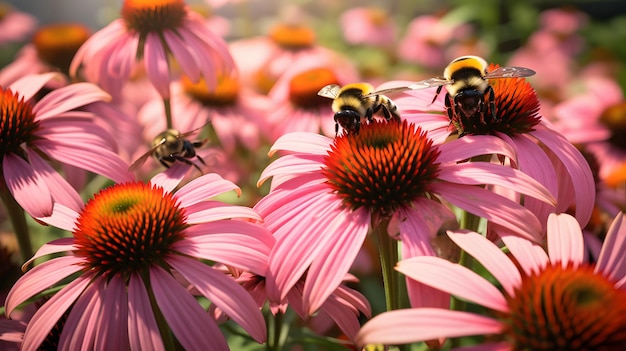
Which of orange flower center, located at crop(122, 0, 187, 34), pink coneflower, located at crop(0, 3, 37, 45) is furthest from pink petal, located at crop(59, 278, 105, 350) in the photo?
pink coneflower, located at crop(0, 3, 37, 45)

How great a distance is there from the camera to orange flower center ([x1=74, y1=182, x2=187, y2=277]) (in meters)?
0.89

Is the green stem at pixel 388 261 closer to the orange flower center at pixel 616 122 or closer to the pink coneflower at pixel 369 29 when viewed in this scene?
the orange flower center at pixel 616 122

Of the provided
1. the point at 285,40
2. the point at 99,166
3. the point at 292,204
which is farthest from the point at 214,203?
the point at 285,40

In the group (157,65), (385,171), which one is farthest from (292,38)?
(385,171)

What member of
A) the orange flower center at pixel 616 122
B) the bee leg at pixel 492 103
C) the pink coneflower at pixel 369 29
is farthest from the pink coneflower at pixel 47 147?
the pink coneflower at pixel 369 29

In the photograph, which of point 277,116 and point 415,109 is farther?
point 277,116

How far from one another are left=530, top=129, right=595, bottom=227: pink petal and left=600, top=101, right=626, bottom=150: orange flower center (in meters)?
1.26

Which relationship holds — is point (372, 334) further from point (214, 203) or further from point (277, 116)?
point (277, 116)

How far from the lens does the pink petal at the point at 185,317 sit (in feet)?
2.56

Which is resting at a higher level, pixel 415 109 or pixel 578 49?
pixel 578 49

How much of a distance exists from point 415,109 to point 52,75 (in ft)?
2.77

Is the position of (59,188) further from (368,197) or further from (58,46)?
(58,46)

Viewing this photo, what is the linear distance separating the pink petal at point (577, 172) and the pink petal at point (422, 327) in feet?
A: 1.19

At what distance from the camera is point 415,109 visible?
3.71 feet
